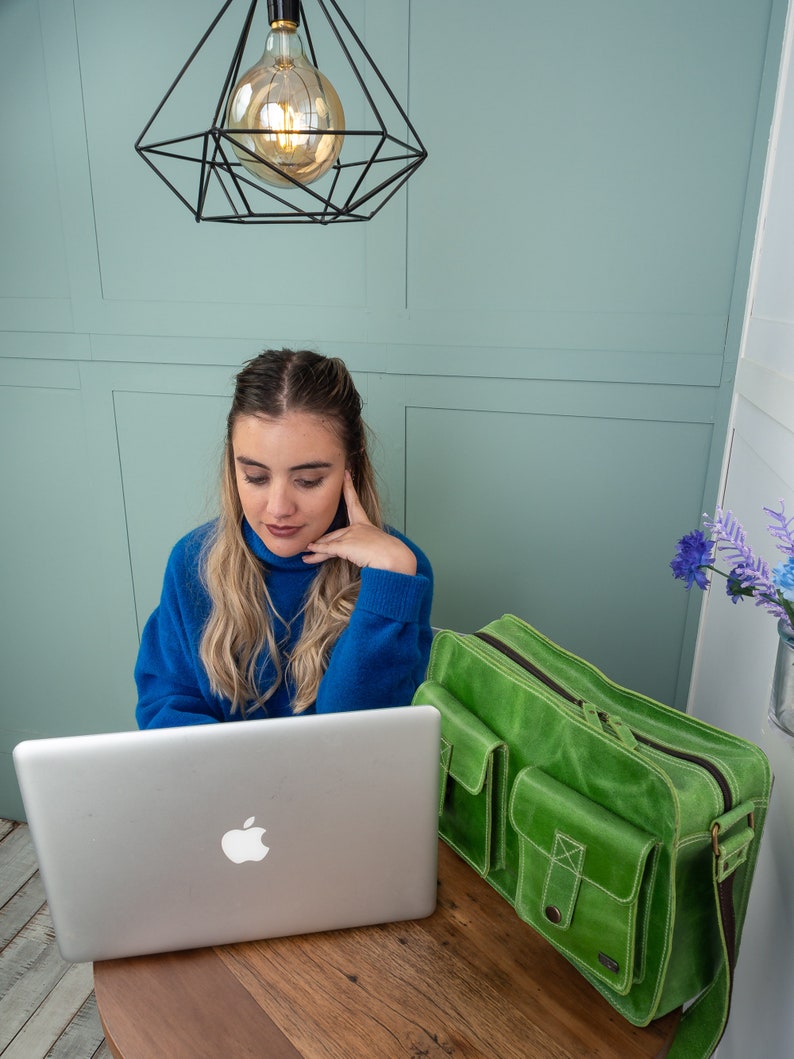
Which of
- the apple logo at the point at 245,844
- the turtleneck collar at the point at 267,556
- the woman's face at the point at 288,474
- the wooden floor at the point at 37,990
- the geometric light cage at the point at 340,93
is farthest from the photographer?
the wooden floor at the point at 37,990

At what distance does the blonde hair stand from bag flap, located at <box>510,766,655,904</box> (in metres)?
0.57

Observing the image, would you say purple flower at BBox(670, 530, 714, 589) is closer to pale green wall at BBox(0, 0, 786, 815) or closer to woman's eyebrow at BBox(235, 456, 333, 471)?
woman's eyebrow at BBox(235, 456, 333, 471)

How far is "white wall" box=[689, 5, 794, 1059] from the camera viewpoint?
0.84 meters

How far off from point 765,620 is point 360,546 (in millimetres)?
618

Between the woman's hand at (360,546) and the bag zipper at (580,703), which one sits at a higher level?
the woman's hand at (360,546)

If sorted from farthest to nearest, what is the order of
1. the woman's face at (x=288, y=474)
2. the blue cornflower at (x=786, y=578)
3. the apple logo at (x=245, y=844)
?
the woman's face at (x=288, y=474), the apple logo at (x=245, y=844), the blue cornflower at (x=786, y=578)

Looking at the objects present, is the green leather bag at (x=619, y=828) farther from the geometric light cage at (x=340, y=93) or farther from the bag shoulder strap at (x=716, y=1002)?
the geometric light cage at (x=340, y=93)

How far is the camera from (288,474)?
1227mm

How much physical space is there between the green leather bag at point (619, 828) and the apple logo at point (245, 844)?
0.25 meters

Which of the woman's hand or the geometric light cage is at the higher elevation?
the geometric light cage

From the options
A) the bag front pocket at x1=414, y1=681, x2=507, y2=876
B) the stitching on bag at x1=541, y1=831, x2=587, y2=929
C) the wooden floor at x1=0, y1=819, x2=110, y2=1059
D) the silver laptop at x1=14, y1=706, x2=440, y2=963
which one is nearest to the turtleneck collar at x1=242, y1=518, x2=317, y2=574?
the bag front pocket at x1=414, y1=681, x2=507, y2=876

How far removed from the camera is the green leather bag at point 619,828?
0.74 m

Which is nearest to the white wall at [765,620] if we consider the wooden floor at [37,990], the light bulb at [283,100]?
the light bulb at [283,100]

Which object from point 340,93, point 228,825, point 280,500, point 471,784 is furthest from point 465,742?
point 340,93
